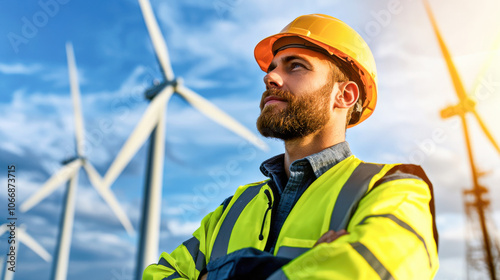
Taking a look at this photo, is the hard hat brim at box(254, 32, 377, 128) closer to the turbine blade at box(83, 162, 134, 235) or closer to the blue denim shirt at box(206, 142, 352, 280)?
the blue denim shirt at box(206, 142, 352, 280)

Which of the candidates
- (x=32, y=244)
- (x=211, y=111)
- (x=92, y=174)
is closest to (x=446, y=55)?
(x=211, y=111)

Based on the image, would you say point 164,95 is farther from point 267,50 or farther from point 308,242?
point 308,242

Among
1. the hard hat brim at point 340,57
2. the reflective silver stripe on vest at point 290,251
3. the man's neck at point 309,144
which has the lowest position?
the reflective silver stripe on vest at point 290,251

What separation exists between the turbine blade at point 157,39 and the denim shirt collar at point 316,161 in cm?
1630

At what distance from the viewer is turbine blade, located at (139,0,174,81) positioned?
18953 mm

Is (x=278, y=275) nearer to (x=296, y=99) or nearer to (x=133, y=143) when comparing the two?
(x=296, y=99)

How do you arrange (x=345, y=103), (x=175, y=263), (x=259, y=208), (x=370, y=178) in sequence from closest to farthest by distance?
(x=370, y=178) → (x=259, y=208) → (x=175, y=263) → (x=345, y=103)

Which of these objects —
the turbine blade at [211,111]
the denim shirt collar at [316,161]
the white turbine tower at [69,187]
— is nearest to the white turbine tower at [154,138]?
the turbine blade at [211,111]

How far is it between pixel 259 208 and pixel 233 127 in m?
17.2

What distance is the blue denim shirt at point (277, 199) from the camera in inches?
106

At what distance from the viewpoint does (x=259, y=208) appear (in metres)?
3.62

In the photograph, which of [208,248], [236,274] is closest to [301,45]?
[208,248]

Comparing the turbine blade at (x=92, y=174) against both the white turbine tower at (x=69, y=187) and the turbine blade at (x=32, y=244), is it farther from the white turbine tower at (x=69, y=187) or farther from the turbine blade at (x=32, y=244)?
the turbine blade at (x=32, y=244)

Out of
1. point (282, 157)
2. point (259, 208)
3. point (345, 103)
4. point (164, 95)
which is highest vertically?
point (164, 95)
